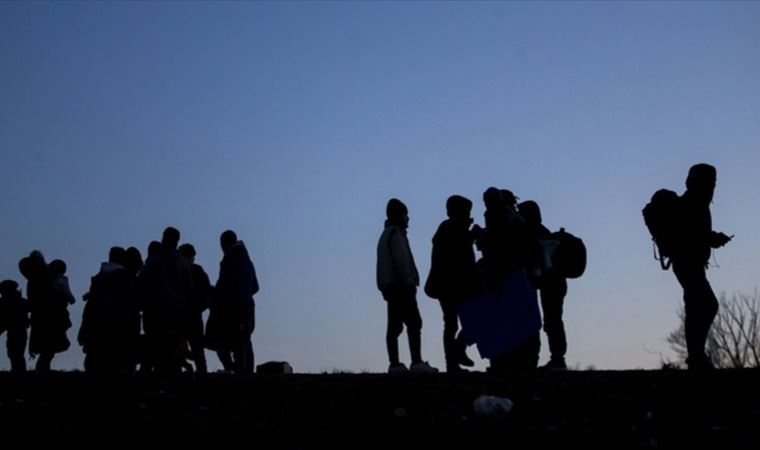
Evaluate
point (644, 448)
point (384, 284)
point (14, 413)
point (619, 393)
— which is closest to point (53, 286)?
point (384, 284)

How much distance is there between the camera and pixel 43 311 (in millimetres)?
16078

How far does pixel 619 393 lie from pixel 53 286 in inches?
337

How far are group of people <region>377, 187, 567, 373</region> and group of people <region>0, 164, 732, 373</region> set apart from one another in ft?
0.04

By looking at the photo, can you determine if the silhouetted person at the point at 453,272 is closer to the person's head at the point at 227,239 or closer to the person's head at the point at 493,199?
the person's head at the point at 493,199

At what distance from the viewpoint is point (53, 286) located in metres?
16.2

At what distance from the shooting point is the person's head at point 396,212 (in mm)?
14180

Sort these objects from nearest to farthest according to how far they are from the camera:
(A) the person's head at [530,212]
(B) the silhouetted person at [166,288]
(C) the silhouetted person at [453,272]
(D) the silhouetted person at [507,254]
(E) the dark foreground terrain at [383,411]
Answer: (E) the dark foreground terrain at [383,411]
(D) the silhouetted person at [507,254]
(C) the silhouetted person at [453,272]
(A) the person's head at [530,212]
(B) the silhouetted person at [166,288]

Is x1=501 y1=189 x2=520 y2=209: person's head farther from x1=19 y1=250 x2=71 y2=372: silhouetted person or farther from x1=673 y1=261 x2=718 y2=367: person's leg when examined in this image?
x1=19 y1=250 x2=71 y2=372: silhouetted person

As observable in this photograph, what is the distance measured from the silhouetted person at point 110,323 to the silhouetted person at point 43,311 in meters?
2.63

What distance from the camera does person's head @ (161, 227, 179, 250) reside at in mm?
14648

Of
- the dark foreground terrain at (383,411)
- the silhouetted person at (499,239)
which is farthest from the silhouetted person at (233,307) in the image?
the silhouetted person at (499,239)

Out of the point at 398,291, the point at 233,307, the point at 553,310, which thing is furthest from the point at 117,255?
the point at 553,310

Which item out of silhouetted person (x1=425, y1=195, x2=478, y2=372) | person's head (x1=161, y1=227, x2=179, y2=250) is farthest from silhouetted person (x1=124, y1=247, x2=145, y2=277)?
silhouetted person (x1=425, y1=195, x2=478, y2=372)

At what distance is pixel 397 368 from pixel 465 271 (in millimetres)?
1418
